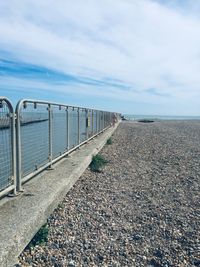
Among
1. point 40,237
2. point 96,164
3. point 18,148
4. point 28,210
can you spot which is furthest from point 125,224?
point 96,164

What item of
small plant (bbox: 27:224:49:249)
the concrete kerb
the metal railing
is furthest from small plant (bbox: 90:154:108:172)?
small plant (bbox: 27:224:49:249)

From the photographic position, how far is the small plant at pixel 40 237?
4.18 meters

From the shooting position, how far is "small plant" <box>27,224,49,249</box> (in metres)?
4.18

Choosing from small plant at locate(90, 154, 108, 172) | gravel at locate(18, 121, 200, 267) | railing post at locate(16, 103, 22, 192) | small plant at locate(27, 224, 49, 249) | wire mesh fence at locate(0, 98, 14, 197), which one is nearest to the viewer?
gravel at locate(18, 121, 200, 267)

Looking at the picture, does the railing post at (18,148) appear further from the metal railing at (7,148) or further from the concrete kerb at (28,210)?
the concrete kerb at (28,210)

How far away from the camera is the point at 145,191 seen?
7078 mm

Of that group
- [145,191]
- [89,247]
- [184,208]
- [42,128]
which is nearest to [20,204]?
[89,247]

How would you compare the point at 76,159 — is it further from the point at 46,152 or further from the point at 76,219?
the point at 76,219

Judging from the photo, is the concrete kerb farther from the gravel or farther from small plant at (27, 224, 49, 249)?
the gravel

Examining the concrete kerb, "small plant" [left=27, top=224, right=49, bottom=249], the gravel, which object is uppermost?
the concrete kerb

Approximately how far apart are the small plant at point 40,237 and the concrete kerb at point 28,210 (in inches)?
3.4

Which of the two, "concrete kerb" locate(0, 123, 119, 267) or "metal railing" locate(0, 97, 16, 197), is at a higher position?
"metal railing" locate(0, 97, 16, 197)

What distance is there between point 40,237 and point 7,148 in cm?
117

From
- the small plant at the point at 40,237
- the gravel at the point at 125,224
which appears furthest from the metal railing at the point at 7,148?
the gravel at the point at 125,224
